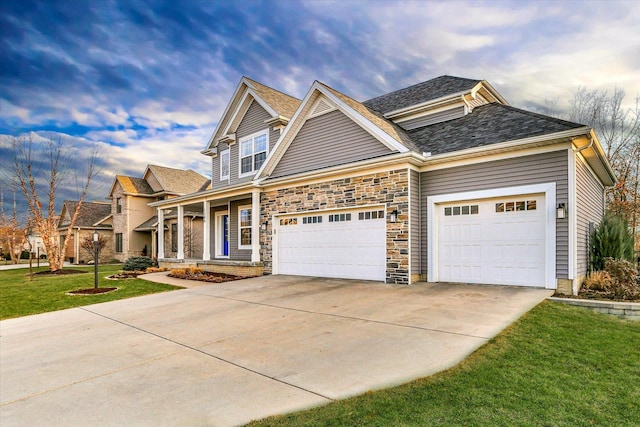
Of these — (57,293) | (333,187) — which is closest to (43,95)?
(57,293)

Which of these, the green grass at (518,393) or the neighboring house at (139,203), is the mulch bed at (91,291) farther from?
the neighboring house at (139,203)

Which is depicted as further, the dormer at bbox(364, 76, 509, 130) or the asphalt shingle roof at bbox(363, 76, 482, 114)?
the asphalt shingle roof at bbox(363, 76, 482, 114)

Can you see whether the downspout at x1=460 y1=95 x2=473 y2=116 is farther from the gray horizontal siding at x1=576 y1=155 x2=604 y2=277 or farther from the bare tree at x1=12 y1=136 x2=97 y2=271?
the bare tree at x1=12 y1=136 x2=97 y2=271

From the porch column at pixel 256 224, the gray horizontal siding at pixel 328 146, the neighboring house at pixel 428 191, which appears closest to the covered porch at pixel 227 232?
the porch column at pixel 256 224

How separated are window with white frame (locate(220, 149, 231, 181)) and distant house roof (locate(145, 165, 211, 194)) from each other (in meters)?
10.2

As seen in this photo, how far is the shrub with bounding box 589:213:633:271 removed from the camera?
397 inches

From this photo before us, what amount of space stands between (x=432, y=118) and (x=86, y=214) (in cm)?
3127

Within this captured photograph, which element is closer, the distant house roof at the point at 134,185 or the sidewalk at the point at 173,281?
the sidewalk at the point at 173,281

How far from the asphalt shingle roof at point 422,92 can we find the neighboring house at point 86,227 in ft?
84.7

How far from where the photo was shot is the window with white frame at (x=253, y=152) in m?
16.7

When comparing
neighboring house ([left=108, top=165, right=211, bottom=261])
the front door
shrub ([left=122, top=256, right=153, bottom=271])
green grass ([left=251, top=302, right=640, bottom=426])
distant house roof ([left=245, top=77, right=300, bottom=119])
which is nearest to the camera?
green grass ([left=251, top=302, right=640, bottom=426])

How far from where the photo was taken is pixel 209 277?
14297 mm

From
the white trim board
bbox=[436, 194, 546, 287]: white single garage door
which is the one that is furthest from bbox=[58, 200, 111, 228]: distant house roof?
bbox=[436, 194, 546, 287]: white single garage door

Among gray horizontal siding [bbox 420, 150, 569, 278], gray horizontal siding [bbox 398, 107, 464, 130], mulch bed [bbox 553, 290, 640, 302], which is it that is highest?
gray horizontal siding [bbox 398, 107, 464, 130]
